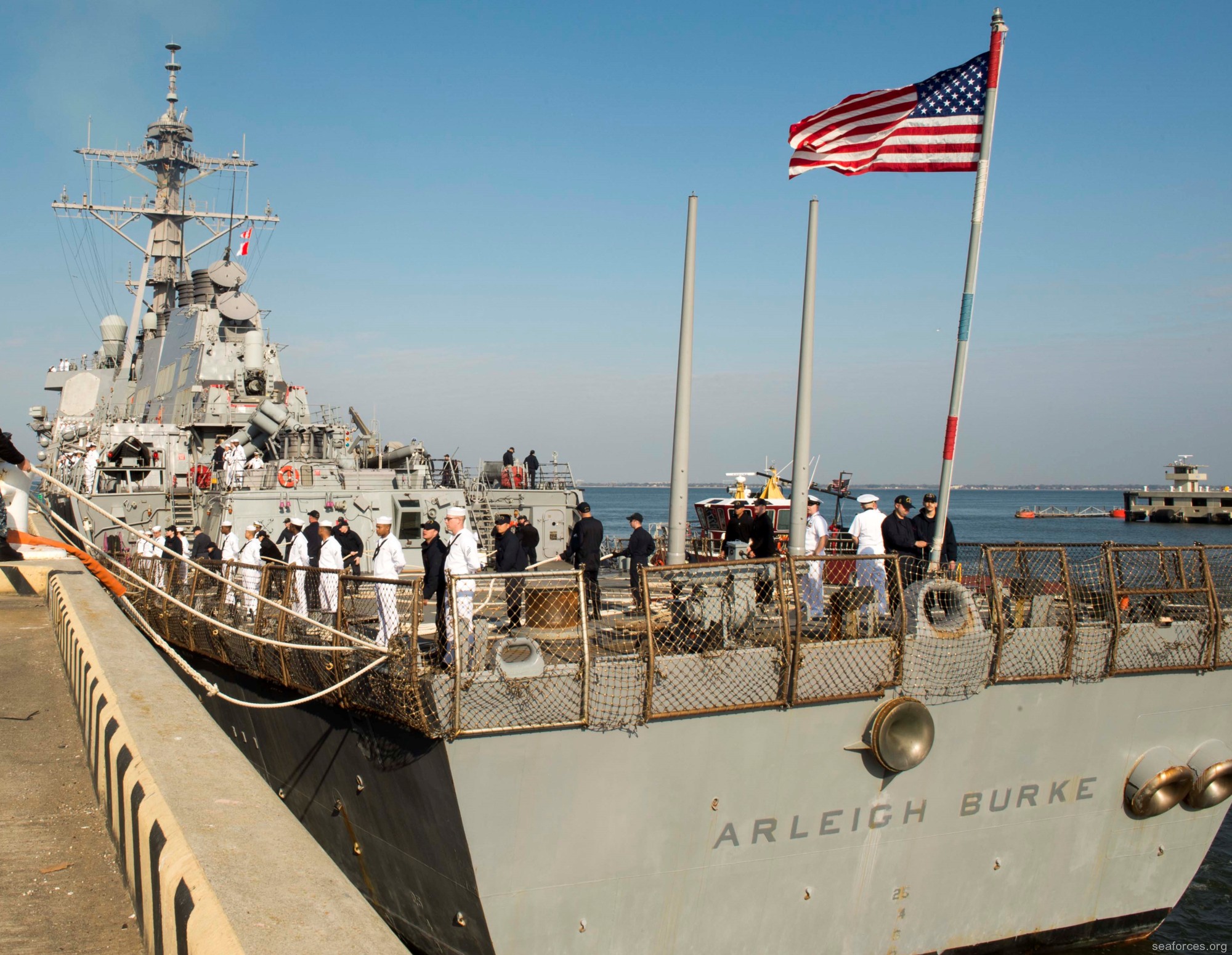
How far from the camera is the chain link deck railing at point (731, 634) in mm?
6707

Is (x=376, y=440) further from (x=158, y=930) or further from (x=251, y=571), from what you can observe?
(x=158, y=930)

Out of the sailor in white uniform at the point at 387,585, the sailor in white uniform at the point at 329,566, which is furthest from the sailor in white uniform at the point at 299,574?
the sailor in white uniform at the point at 387,585

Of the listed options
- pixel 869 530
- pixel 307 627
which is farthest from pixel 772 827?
pixel 307 627

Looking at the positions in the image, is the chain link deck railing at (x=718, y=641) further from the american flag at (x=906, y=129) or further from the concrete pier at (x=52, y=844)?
the american flag at (x=906, y=129)

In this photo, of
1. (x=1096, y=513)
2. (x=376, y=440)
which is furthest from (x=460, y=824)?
(x=1096, y=513)

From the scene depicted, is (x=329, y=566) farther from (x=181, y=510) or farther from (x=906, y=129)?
(x=181, y=510)

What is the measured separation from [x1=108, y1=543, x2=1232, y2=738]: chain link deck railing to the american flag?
394cm

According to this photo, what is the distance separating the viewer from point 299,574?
9547 millimetres

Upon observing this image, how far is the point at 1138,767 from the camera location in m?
8.88

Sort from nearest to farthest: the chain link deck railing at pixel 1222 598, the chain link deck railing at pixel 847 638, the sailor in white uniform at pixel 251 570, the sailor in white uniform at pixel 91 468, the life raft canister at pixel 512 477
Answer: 1. the chain link deck railing at pixel 847 638
2. the chain link deck railing at pixel 1222 598
3. the sailor in white uniform at pixel 251 570
4. the sailor in white uniform at pixel 91 468
5. the life raft canister at pixel 512 477

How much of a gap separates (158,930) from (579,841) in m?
4.29

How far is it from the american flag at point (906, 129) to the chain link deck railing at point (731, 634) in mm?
3943

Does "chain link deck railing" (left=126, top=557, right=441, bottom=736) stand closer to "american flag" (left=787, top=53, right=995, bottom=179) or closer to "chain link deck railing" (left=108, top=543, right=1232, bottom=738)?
"chain link deck railing" (left=108, top=543, right=1232, bottom=738)

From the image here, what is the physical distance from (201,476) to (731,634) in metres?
13.8
